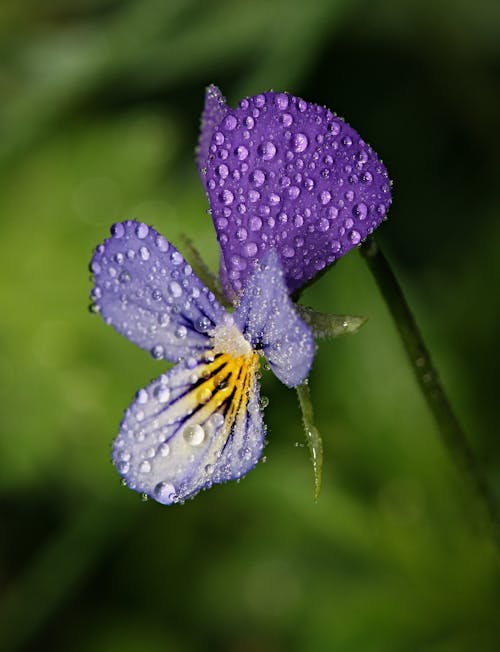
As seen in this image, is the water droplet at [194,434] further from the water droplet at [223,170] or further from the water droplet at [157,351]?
the water droplet at [223,170]

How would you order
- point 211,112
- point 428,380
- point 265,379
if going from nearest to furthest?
point 211,112
point 428,380
point 265,379

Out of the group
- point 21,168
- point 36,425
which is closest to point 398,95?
point 21,168

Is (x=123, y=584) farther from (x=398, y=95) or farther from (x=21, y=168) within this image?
(x=398, y=95)

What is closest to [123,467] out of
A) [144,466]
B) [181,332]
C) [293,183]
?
[144,466]

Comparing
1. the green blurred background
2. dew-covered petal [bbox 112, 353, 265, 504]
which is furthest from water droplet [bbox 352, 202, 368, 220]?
the green blurred background

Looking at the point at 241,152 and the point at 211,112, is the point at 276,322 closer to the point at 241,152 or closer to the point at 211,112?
the point at 241,152

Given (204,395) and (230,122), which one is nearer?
(230,122)
